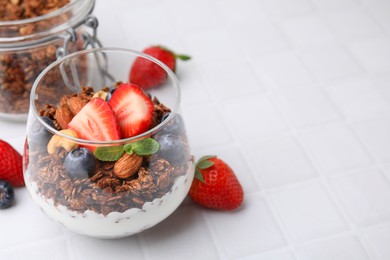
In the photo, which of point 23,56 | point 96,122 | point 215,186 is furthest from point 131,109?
point 23,56

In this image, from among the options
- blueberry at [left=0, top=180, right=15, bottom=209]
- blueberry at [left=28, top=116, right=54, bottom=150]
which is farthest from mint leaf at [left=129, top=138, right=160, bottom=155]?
blueberry at [left=0, top=180, right=15, bottom=209]

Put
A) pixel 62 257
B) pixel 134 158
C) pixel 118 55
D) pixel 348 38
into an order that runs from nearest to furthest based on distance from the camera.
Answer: pixel 134 158 → pixel 62 257 → pixel 118 55 → pixel 348 38

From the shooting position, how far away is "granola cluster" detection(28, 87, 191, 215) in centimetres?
85

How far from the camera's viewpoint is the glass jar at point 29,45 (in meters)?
1.08

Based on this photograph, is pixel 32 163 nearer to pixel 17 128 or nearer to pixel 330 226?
pixel 17 128

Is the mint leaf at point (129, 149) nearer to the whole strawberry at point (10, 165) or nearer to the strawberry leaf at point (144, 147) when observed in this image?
the strawberry leaf at point (144, 147)

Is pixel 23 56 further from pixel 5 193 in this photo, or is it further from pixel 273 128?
pixel 273 128

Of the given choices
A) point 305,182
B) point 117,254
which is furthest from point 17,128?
point 305,182

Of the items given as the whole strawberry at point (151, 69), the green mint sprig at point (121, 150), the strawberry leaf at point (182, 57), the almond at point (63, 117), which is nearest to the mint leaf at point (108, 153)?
the green mint sprig at point (121, 150)

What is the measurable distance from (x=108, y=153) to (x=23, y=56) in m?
0.35

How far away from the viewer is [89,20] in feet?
3.74

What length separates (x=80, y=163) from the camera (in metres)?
0.83

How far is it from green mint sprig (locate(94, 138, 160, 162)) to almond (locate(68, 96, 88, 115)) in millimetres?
127

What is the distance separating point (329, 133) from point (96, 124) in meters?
0.48
